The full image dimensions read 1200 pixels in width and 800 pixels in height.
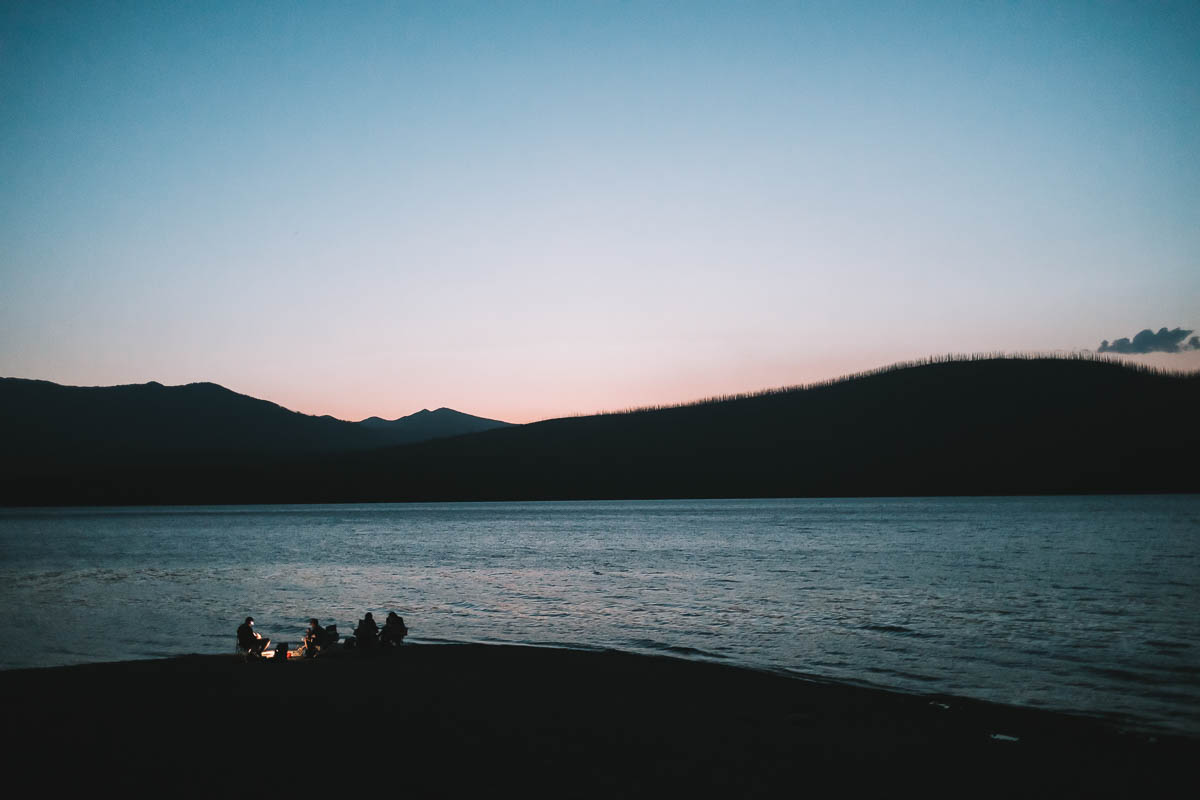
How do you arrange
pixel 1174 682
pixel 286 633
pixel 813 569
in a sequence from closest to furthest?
1. pixel 1174 682
2. pixel 286 633
3. pixel 813 569

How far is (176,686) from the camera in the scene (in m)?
14.8

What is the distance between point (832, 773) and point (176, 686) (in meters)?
12.2

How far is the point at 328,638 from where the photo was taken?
1908 cm

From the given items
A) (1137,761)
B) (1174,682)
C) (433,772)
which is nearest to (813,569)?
(1174,682)

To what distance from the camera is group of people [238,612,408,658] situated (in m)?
18.3

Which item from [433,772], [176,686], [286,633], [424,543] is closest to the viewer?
[433,772]

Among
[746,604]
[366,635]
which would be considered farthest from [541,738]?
[746,604]

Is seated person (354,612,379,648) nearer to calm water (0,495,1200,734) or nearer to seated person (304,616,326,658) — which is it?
seated person (304,616,326,658)

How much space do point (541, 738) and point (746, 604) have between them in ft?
65.7

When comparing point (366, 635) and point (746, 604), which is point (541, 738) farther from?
point (746, 604)

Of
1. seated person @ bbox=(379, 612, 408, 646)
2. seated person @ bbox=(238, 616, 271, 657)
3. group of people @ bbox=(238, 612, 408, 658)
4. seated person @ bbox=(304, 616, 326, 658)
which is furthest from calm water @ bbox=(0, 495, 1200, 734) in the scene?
seated person @ bbox=(304, 616, 326, 658)

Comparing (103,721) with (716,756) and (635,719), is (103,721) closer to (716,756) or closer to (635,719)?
(635,719)

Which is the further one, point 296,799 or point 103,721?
point 103,721

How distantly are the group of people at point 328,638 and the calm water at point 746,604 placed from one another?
4090 mm
